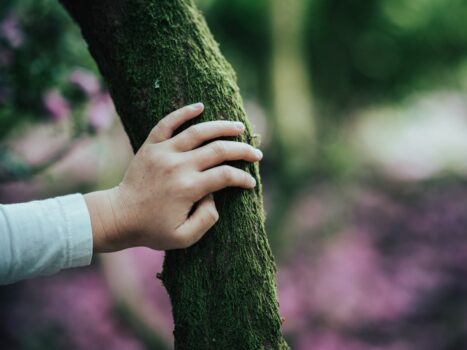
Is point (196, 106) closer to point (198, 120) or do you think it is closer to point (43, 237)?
point (198, 120)

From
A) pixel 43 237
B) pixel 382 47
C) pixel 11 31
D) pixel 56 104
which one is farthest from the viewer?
pixel 382 47

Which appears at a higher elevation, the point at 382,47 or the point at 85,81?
the point at 382,47

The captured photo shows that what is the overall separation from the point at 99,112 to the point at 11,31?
0.66m

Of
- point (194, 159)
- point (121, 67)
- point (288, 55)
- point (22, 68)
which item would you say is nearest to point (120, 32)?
point (121, 67)

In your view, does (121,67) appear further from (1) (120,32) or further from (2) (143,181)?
(2) (143,181)

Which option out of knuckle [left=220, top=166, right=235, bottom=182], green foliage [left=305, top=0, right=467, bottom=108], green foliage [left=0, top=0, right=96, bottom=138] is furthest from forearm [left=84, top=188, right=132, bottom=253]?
green foliage [left=305, top=0, right=467, bottom=108]

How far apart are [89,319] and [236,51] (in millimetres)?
4866

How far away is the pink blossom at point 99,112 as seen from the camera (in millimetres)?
2996

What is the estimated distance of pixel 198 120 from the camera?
3.71ft

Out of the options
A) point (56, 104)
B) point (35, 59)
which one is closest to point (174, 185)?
point (56, 104)

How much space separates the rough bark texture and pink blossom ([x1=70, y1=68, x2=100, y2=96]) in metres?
1.76

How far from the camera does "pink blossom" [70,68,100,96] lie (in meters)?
2.93

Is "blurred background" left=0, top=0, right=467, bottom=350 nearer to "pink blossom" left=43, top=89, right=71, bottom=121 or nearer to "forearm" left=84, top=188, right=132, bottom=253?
"pink blossom" left=43, top=89, right=71, bottom=121

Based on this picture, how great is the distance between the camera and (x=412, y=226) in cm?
581
